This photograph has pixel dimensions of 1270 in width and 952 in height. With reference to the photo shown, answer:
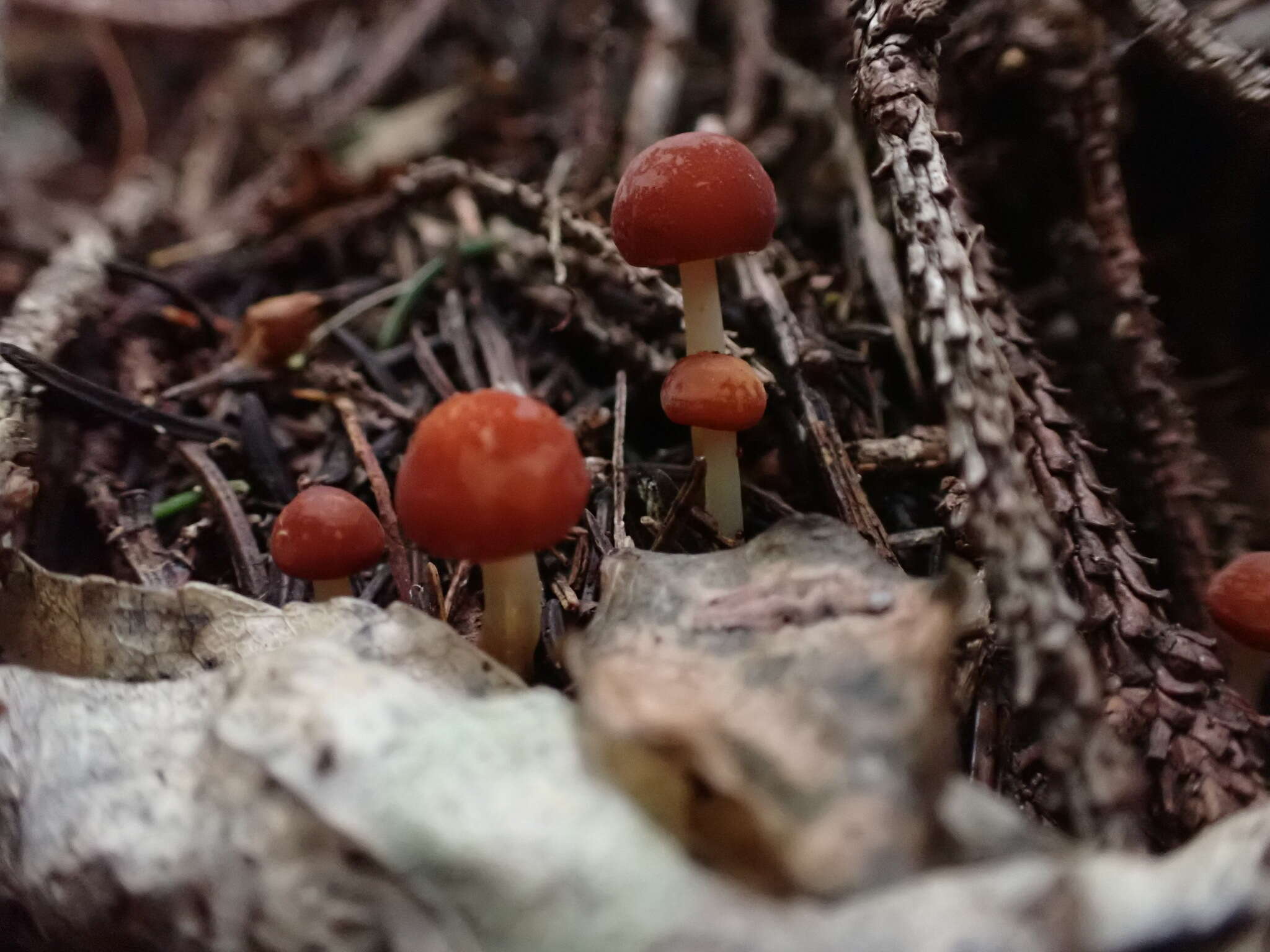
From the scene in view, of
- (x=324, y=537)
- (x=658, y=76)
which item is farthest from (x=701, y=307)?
(x=658, y=76)

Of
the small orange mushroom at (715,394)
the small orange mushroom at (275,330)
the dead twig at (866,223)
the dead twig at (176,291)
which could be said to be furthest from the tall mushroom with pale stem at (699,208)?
the dead twig at (176,291)

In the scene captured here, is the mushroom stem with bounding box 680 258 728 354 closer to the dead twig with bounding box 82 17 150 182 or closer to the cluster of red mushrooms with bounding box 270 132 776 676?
the cluster of red mushrooms with bounding box 270 132 776 676

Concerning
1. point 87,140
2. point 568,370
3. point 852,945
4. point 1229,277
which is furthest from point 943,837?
point 87,140

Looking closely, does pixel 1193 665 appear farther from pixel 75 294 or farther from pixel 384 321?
pixel 75 294

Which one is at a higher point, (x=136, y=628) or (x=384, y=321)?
(x=384, y=321)

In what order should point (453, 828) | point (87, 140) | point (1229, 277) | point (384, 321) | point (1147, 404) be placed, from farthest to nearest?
point (87, 140), point (384, 321), point (1229, 277), point (1147, 404), point (453, 828)

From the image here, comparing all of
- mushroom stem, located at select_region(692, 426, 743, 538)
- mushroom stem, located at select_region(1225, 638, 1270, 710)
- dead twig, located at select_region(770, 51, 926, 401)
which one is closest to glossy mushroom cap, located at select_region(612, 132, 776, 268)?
mushroom stem, located at select_region(692, 426, 743, 538)
